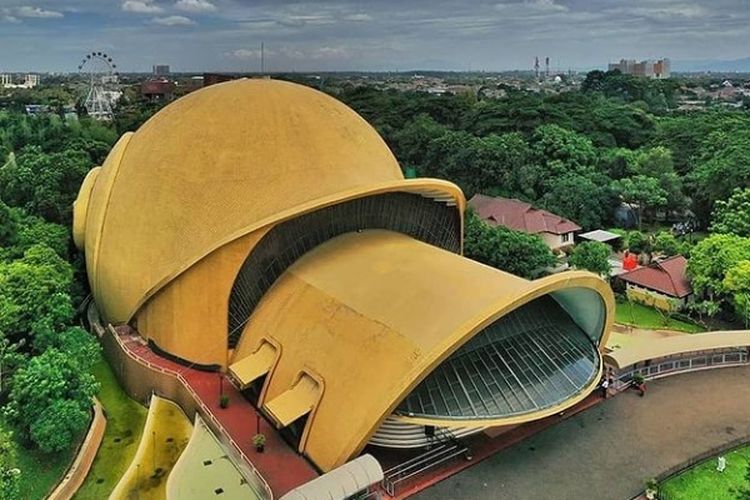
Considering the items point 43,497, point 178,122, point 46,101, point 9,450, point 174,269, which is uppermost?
point 46,101

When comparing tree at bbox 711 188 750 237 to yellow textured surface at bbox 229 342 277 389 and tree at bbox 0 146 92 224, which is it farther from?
tree at bbox 0 146 92 224

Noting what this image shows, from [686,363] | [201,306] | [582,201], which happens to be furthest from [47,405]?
[582,201]

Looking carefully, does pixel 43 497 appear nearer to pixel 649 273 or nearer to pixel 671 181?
pixel 649 273

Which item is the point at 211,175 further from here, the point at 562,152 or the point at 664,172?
the point at 664,172

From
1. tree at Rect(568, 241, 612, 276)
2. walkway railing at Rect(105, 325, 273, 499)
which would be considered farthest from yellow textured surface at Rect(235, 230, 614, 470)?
tree at Rect(568, 241, 612, 276)

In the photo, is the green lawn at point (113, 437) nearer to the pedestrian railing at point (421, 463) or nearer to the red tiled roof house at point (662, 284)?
the pedestrian railing at point (421, 463)

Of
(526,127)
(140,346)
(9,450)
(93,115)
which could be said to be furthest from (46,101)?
(9,450)
